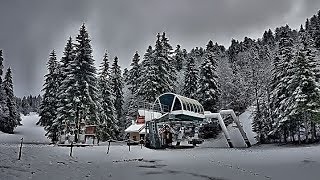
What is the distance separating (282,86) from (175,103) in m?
13.9

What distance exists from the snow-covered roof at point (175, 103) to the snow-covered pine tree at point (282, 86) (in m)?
10.0

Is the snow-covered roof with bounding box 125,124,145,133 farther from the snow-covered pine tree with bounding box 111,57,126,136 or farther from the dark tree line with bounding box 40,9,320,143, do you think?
the snow-covered pine tree with bounding box 111,57,126,136

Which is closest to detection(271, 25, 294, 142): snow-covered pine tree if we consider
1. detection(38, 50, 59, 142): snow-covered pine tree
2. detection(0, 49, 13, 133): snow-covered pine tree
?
detection(38, 50, 59, 142): snow-covered pine tree

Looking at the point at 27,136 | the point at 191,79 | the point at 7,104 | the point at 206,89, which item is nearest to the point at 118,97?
the point at 191,79

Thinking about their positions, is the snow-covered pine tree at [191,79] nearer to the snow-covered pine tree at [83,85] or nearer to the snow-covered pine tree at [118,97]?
the snow-covered pine tree at [118,97]

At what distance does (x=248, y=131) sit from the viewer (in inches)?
2232

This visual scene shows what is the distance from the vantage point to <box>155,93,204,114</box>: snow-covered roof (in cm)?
3681

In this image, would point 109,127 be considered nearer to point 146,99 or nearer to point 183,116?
point 146,99

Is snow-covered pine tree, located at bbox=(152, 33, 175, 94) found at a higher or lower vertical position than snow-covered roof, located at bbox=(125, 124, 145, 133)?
higher

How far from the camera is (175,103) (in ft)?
122

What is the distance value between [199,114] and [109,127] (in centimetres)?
1631

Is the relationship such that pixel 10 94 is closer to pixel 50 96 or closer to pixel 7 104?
pixel 7 104

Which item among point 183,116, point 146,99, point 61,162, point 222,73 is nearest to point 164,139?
point 183,116

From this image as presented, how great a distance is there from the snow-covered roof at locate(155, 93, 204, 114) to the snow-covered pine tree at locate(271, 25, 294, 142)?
10026 mm
